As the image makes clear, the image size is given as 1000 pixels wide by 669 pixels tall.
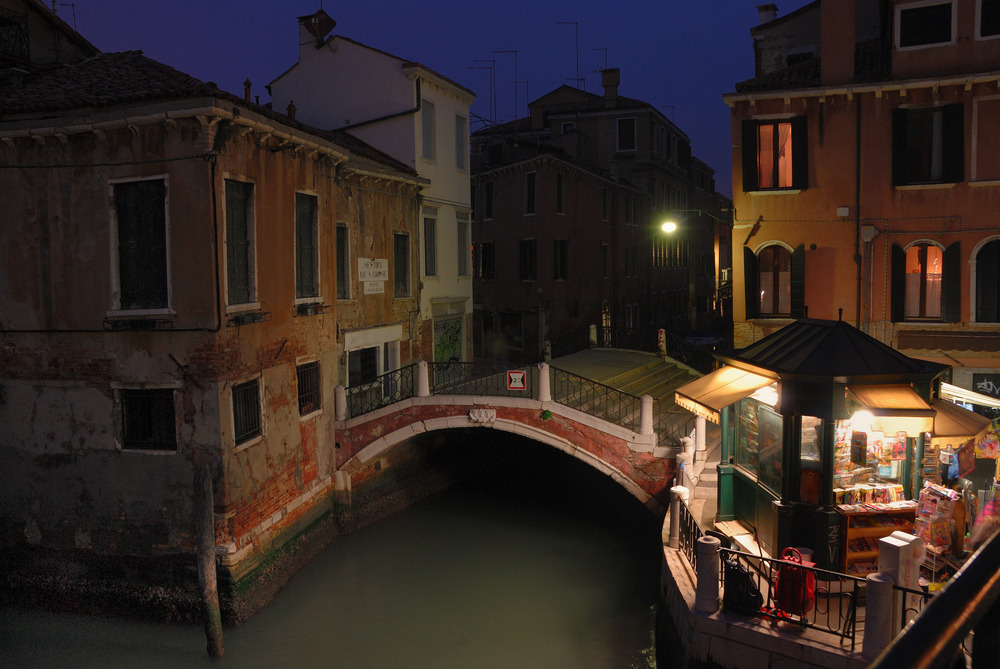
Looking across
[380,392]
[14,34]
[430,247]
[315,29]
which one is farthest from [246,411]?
[315,29]

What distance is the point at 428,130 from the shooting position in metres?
18.1

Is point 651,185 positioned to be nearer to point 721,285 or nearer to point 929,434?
point 721,285

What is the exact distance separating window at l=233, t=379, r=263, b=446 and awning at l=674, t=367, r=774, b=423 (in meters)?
6.61

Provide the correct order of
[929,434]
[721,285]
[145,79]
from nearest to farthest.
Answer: [929,434]
[145,79]
[721,285]

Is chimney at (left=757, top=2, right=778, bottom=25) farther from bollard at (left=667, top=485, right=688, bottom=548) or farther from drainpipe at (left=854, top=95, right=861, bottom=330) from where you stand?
bollard at (left=667, top=485, right=688, bottom=548)

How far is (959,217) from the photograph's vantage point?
45.4ft

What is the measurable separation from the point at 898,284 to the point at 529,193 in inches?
470

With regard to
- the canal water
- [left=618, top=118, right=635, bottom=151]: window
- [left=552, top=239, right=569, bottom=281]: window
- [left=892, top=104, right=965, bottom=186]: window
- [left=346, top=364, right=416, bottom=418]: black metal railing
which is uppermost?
[left=618, top=118, right=635, bottom=151]: window

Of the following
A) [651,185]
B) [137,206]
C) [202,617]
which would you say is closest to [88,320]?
[137,206]

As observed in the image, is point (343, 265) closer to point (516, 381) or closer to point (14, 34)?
point (516, 381)

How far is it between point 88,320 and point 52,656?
483 cm

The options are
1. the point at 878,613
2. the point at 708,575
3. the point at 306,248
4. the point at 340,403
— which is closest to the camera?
the point at 878,613

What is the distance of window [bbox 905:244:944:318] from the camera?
14195 mm

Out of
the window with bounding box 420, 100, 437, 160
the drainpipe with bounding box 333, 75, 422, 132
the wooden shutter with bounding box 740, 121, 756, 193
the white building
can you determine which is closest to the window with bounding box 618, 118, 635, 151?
the white building
